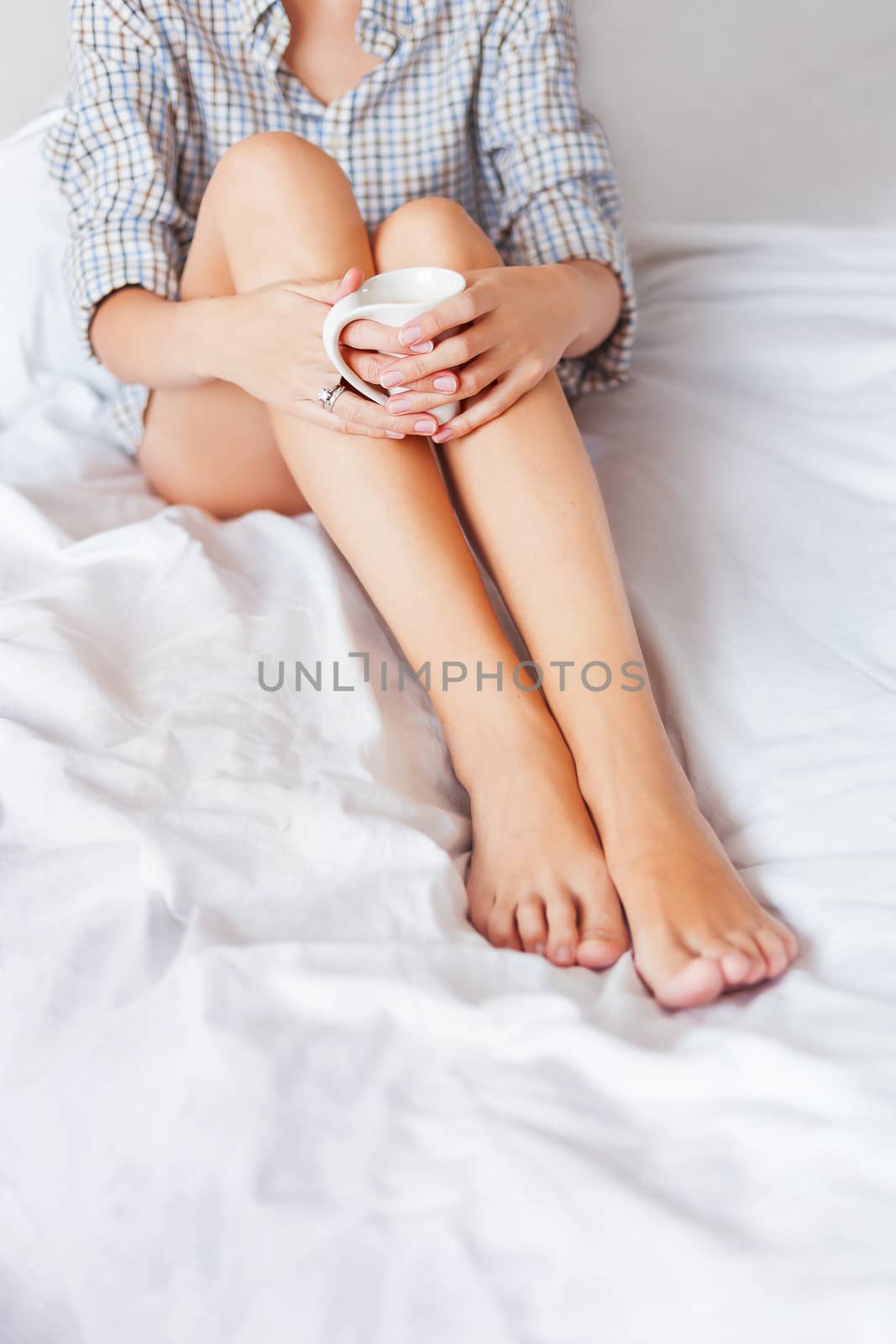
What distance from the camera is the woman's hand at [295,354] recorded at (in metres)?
0.75

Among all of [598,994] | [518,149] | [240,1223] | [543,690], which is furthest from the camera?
[518,149]

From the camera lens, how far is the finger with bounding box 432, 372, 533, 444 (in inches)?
30.0

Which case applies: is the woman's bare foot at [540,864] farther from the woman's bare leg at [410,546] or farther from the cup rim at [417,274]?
the cup rim at [417,274]

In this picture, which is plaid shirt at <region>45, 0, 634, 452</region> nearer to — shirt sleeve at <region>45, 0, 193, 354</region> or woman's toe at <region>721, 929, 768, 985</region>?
shirt sleeve at <region>45, 0, 193, 354</region>

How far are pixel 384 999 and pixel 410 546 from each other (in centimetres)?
34

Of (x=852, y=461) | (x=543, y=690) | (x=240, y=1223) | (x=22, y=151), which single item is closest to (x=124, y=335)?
(x=22, y=151)

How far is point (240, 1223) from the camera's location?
44 centimetres

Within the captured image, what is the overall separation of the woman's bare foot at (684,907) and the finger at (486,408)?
0.28 meters

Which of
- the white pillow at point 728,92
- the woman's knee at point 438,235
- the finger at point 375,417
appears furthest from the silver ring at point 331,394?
the white pillow at point 728,92

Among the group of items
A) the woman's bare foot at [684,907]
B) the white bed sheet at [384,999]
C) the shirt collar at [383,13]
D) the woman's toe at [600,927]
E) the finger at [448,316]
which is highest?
the shirt collar at [383,13]

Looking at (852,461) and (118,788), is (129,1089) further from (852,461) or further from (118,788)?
(852,461)

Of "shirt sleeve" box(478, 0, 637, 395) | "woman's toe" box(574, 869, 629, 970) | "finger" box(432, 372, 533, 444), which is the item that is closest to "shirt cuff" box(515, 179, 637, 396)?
"shirt sleeve" box(478, 0, 637, 395)

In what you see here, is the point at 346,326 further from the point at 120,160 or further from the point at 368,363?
the point at 120,160

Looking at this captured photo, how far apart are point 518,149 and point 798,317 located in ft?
1.11
